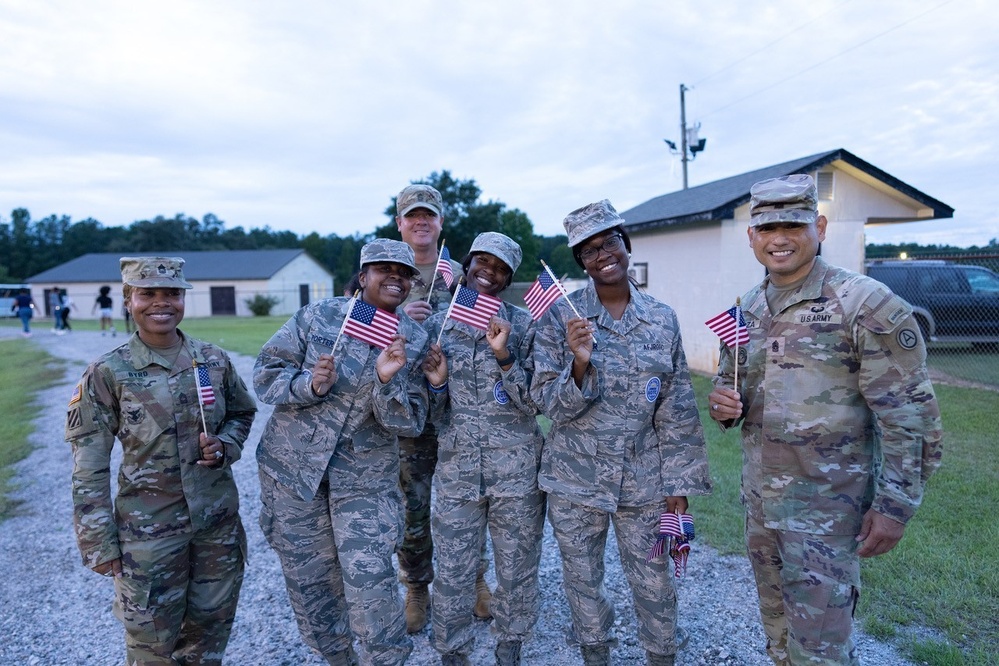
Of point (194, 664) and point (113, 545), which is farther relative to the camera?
point (194, 664)

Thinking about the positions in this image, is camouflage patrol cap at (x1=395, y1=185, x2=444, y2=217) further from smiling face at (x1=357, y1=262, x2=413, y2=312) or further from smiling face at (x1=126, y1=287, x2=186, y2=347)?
smiling face at (x1=126, y1=287, x2=186, y2=347)

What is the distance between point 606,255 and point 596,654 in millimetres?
2049

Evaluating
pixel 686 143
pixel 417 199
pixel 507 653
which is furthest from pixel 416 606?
pixel 686 143

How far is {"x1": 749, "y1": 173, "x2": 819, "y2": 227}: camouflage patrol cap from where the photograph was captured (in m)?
2.57

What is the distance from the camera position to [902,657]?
3.31 m

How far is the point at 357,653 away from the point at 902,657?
2.98 m

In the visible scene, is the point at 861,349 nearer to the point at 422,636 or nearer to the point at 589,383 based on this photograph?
the point at 589,383

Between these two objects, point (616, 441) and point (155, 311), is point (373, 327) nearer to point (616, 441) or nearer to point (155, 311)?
point (155, 311)

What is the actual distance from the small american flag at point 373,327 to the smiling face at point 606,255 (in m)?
1.02

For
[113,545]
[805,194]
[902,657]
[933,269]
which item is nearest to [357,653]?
[113,545]

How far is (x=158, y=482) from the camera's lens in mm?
2900

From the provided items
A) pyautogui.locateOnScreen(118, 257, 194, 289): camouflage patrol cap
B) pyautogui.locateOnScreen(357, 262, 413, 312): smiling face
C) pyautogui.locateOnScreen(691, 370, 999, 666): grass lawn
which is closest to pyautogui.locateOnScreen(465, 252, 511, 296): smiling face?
pyautogui.locateOnScreen(357, 262, 413, 312): smiling face

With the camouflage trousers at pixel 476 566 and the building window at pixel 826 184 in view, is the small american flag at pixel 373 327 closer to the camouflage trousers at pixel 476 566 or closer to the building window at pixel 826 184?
the camouflage trousers at pixel 476 566

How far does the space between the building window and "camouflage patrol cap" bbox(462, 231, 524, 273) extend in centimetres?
1060
